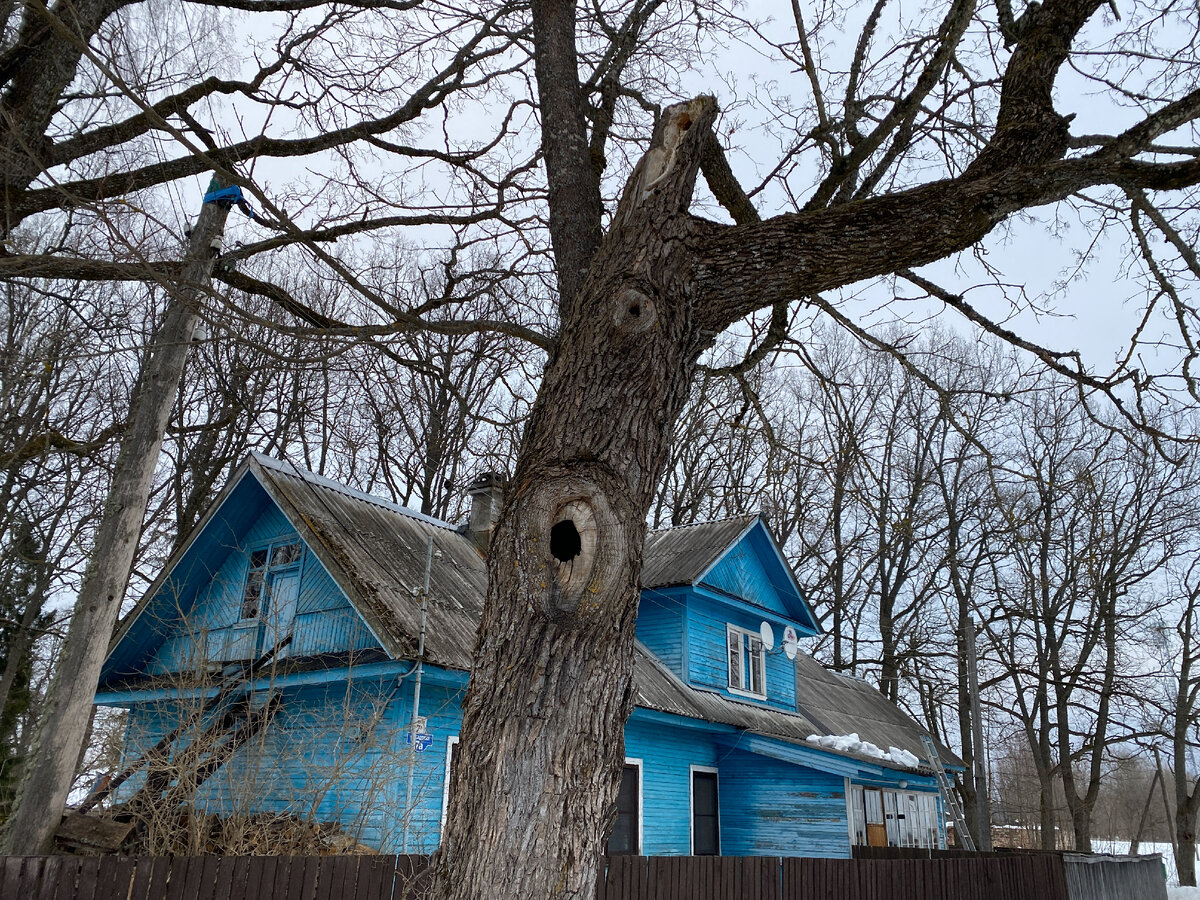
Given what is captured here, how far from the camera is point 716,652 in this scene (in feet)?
50.6

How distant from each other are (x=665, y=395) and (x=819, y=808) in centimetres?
1268

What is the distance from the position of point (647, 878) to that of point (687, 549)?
26.4 feet

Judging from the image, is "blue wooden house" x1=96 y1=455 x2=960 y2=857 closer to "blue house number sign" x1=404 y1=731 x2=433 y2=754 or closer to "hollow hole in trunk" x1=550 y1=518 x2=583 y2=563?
"blue house number sign" x1=404 y1=731 x2=433 y2=754

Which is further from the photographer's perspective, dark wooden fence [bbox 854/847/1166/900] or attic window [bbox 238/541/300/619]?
dark wooden fence [bbox 854/847/1166/900]

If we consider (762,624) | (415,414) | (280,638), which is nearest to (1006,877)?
(762,624)

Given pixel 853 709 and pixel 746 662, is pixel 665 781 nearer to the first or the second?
pixel 746 662

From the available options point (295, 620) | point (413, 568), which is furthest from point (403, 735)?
point (413, 568)

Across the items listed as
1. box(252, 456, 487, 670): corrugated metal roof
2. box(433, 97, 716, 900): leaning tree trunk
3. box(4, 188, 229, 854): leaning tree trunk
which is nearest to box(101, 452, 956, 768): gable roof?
box(252, 456, 487, 670): corrugated metal roof

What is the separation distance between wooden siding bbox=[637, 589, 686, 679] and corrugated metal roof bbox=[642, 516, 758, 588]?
1.11 ft

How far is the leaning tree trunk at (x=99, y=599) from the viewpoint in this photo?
23.4 ft

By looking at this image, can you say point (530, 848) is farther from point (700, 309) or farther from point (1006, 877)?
point (1006, 877)

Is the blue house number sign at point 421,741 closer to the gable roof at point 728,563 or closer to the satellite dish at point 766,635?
the gable roof at point 728,563

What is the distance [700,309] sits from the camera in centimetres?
352

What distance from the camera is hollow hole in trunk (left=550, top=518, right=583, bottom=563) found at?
3.03m
